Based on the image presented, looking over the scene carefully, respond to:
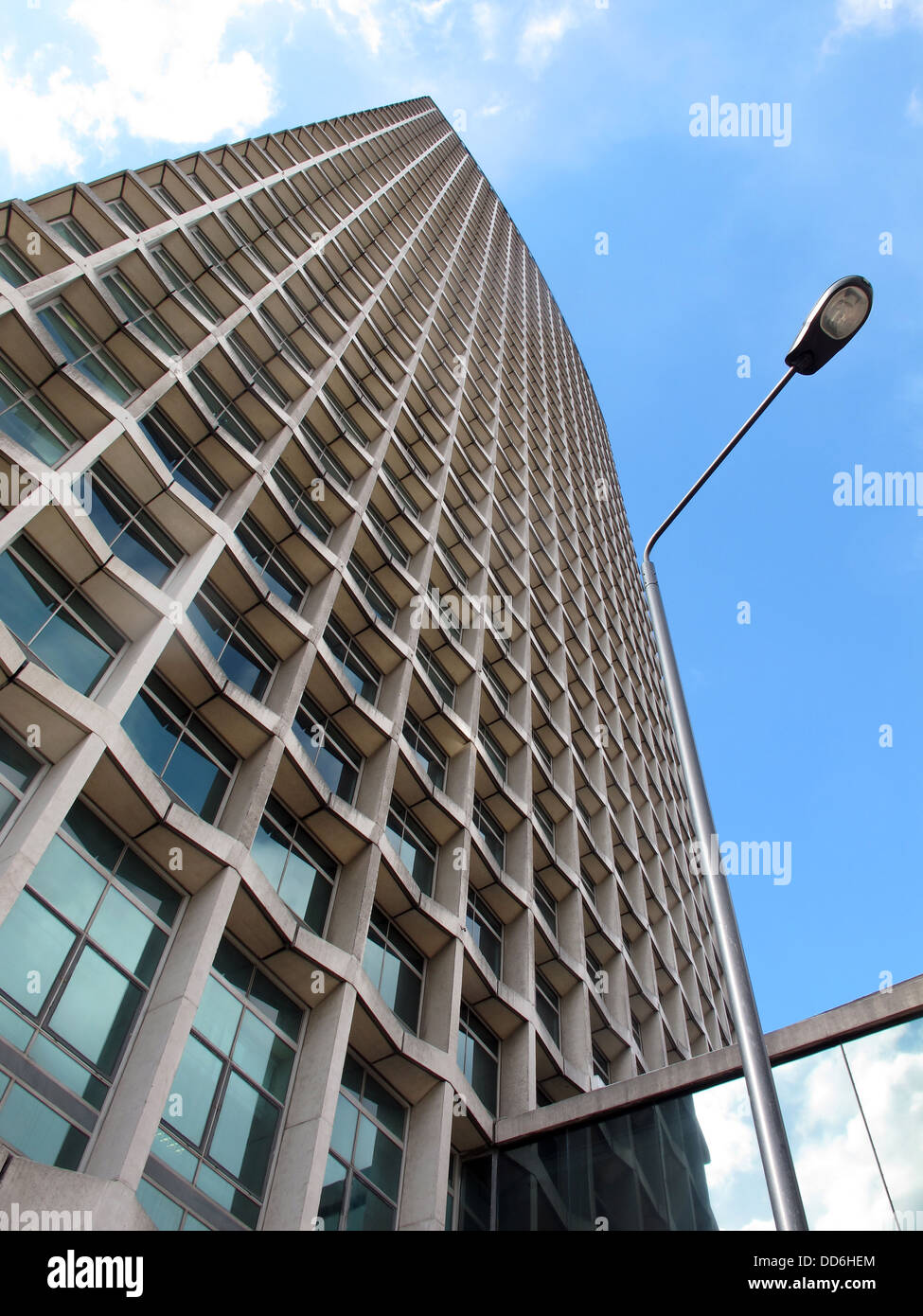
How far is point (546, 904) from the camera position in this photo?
1045 inches

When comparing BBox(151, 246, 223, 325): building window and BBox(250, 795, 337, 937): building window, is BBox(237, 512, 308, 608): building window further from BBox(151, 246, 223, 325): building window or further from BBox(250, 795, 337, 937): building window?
BBox(151, 246, 223, 325): building window

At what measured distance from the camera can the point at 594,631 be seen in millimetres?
43312

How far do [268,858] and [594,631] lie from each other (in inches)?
1128

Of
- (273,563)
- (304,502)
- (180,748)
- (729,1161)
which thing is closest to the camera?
(729,1161)

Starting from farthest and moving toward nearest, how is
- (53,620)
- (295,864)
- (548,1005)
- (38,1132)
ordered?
(548,1005) → (295,864) → (53,620) → (38,1132)

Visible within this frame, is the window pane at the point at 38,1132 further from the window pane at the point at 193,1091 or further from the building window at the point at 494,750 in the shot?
the building window at the point at 494,750

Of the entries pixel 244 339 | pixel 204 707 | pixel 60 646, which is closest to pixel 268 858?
pixel 204 707

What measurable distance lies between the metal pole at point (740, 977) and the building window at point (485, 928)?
40.6 feet

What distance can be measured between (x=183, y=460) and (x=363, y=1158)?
1365cm

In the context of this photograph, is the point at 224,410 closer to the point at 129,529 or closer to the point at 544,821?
the point at 129,529

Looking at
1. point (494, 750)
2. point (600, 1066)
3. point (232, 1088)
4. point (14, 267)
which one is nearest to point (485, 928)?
point (600, 1066)

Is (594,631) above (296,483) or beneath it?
above
